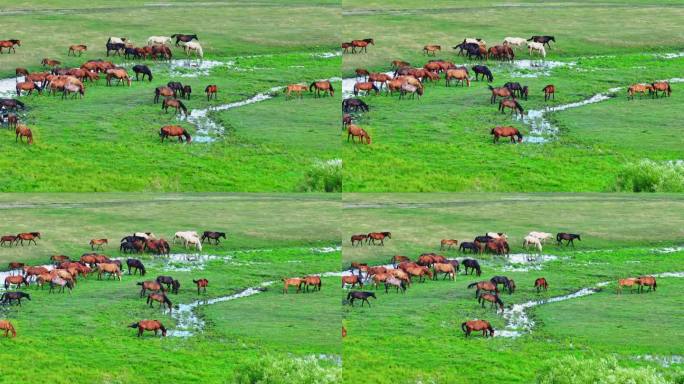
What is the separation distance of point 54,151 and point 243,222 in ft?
13.9

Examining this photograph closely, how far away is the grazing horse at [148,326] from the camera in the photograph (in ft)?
107

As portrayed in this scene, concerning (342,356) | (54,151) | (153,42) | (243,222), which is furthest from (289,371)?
(153,42)

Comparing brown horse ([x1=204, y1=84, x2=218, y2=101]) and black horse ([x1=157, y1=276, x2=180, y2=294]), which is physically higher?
brown horse ([x1=204, y1=84, x2=218, y2=101])

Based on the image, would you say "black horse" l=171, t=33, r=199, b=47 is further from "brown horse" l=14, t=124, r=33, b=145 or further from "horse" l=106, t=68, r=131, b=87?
"brown horse" l=14, t=124, r=33, b=145

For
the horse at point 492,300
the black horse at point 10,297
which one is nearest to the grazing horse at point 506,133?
the horse at point 492,300

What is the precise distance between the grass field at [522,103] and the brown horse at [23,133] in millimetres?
6411

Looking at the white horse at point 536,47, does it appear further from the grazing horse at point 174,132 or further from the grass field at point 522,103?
the grazing horse at point 174,132

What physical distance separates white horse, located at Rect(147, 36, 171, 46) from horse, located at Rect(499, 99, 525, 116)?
808cm

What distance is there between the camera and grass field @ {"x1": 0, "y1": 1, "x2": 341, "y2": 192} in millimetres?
31672

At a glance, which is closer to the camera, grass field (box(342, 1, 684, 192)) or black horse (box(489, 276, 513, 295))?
grass field (box(342, 1, 684, 192))

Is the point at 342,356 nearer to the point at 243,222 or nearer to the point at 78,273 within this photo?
the point at 243,222

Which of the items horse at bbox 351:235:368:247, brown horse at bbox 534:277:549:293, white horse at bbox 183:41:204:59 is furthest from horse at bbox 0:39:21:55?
brown horse at bbox 534:277:549:293

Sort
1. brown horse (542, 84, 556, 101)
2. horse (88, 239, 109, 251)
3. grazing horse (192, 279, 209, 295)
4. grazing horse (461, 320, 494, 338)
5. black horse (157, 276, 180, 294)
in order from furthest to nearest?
1. brown horse (542, 84, 556, 101)
2. horse (88, 239, 109, 251)
3. grazing horse (192, 279, 209, 295)
4. black horse (157, 276, 180, 294)
5. grazing horse (461, 320, 494, 338)

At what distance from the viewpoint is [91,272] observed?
3325 cm
